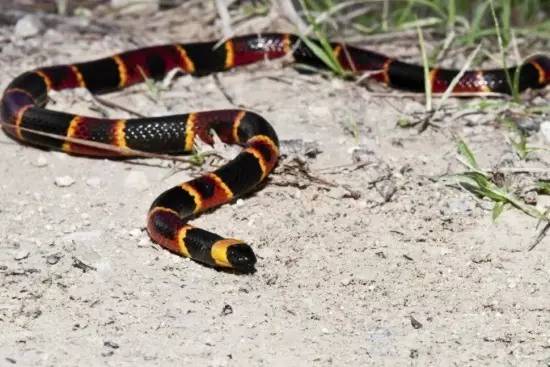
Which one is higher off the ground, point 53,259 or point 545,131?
point 53,259

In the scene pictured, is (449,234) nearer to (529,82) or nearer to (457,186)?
(457,186)

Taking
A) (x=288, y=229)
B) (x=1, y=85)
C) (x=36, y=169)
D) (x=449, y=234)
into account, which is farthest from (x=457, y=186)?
(x=1, y=85)

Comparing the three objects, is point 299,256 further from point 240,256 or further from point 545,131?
point 545,131

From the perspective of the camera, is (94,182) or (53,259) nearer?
(53,259)

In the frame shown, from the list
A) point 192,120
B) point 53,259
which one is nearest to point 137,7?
point 192,120

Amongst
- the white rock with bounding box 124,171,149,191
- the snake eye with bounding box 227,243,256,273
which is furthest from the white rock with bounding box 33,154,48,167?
the snake eye with bounding box 227,243,256,273

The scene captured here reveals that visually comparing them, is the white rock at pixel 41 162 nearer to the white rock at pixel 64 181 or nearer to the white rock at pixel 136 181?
the white rock at pixel 64 181
